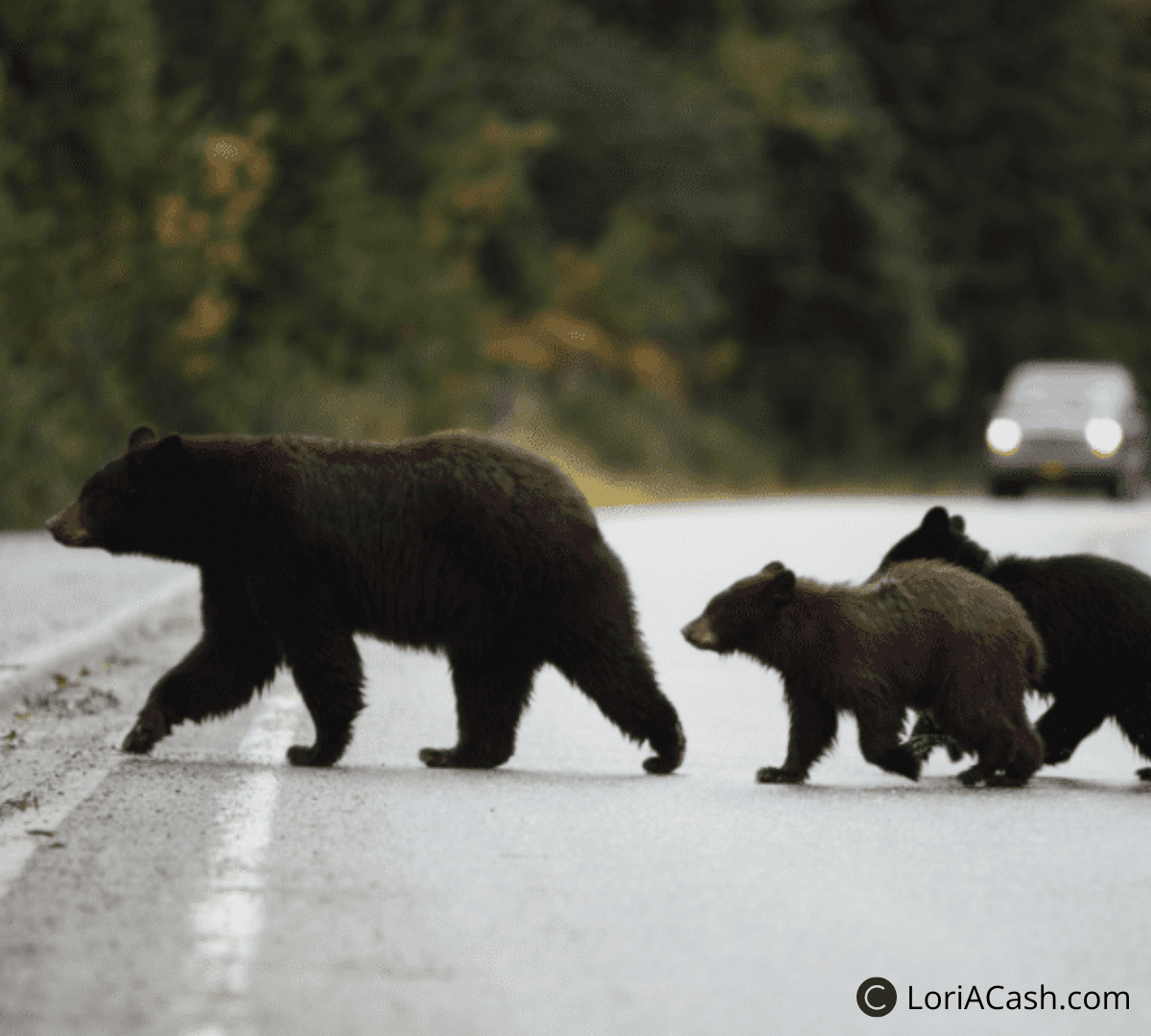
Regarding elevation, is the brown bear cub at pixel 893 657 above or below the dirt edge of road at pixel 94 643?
above

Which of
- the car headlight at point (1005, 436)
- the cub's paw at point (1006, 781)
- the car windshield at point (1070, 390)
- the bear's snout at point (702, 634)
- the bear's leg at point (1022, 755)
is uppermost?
the bear's snout at point (702, 634)

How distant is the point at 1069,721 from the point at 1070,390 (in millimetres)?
24981

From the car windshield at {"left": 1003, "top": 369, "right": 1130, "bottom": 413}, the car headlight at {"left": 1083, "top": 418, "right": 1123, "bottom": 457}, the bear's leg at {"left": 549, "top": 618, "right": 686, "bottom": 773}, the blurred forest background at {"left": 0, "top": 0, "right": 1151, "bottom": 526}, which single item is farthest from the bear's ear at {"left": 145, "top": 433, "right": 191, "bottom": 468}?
the car windshield at {"left": 1003, "top": 369, "right": 1130, "bottom": 413}

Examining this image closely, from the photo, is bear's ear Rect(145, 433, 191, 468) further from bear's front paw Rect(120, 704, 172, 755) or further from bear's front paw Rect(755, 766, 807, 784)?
bear's front paw Rect(755, 766, 807, 784)

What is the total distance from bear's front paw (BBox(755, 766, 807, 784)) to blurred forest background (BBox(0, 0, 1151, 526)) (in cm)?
1413

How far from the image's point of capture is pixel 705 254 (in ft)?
151

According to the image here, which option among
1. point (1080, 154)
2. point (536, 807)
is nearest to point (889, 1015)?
point (536, 807)

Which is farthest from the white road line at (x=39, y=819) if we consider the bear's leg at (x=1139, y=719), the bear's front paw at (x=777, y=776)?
the bear's leg at (x=1139, y=719)

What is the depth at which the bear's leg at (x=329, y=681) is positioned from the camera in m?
7.94

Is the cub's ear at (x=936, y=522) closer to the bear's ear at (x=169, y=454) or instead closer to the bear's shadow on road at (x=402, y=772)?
the bear's shadow on road at (x=402, y=772)

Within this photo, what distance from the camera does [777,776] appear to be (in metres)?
8.12

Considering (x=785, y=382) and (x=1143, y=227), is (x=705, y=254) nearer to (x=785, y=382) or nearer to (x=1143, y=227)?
(x=785, y=382)

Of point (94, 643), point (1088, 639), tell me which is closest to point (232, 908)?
point (1088, 639)

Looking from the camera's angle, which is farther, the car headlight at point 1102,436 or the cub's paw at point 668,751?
the car headlight at point 1102,436
